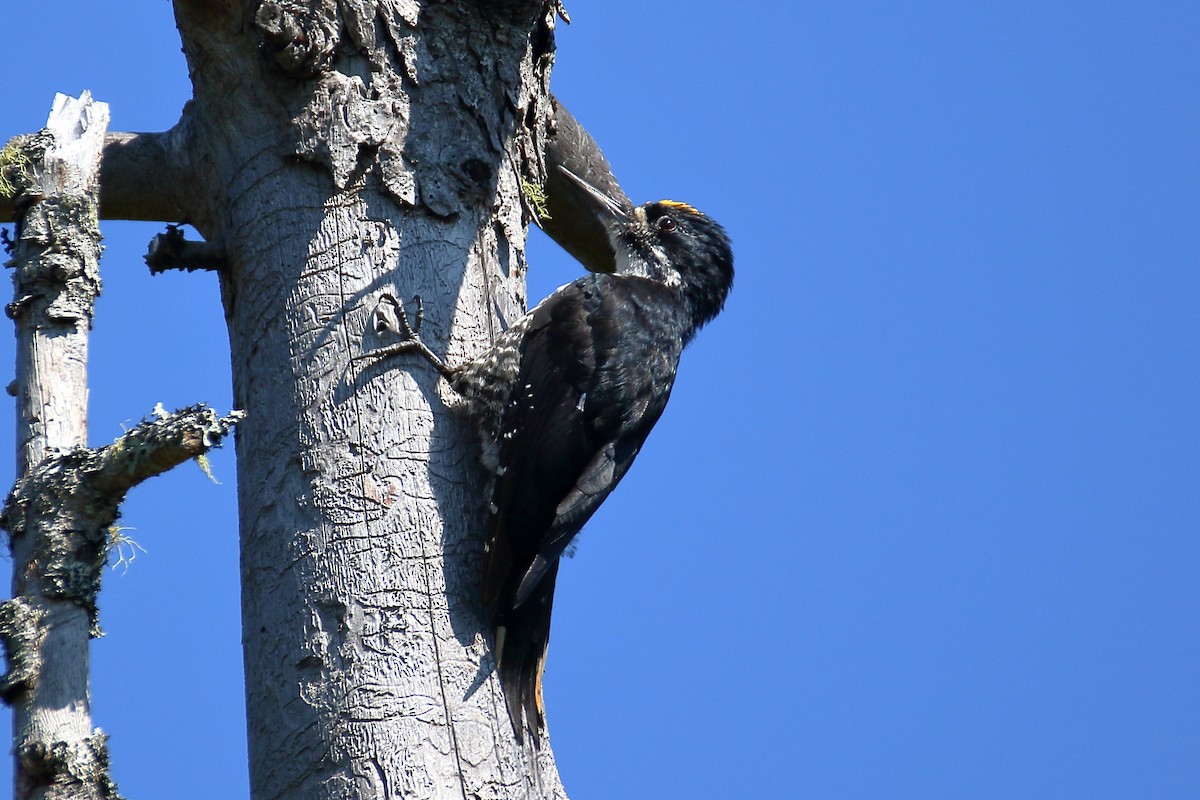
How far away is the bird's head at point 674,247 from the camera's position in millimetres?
4270

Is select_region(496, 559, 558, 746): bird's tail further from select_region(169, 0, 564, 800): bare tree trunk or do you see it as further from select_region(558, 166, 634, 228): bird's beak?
select_region(558, 166, 634, 228): bird's beak

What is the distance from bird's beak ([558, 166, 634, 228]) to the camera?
4.33 metres

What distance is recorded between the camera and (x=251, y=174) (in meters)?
3.03

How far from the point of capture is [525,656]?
287 centimetres

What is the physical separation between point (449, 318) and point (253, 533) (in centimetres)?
69

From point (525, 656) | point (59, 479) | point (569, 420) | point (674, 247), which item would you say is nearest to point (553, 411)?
point (569, 420)

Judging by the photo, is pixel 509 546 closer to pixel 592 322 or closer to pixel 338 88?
pixel 592 322

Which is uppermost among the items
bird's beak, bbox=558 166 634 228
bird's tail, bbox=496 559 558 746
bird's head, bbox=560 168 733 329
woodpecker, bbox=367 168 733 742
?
bird's beak, bbox=558 166 634 228

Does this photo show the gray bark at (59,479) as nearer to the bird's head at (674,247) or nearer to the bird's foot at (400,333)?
the bird's foot at (400,333)

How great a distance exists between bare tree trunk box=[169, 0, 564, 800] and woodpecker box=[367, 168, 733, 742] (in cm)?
7

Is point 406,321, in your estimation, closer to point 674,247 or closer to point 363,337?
point 363,337

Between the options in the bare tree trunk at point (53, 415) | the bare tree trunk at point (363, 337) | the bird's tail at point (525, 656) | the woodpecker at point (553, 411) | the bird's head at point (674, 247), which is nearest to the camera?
the bare tree trunk at point (53, 415)

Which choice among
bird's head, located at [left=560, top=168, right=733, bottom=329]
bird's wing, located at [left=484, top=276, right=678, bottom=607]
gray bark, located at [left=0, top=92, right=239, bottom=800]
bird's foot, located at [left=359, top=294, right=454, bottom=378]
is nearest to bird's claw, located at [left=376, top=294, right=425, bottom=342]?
bird's foot, located at [left=359, top=294, right=454, bottom=378]

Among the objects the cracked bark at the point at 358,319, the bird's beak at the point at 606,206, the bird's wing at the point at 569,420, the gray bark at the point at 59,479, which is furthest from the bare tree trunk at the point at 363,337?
the bird's beak at the point at 606,206
